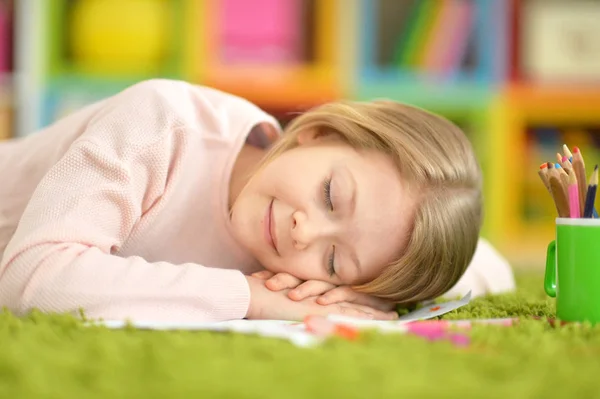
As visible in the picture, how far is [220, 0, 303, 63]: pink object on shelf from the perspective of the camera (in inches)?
99.0

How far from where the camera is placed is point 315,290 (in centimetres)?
98

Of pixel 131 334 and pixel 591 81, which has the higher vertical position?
pixel 591 81

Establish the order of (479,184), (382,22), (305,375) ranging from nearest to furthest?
1. (305,375)
2. (479,184)
3. (382,22)

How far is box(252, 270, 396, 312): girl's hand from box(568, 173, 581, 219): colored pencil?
299 mm

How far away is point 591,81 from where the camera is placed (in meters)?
2.71

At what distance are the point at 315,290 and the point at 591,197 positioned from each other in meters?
0.36

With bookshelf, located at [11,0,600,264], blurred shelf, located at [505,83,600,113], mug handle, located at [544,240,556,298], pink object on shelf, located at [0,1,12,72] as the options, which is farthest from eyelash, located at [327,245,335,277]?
blurred shelf, located at [505,83,600,113]

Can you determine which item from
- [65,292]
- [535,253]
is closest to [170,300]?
[65,292]

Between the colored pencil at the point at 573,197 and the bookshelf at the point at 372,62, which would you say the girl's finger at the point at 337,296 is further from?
the bookshelf at the point at 372,62

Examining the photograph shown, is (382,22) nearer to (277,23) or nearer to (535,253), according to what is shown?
(277,23)

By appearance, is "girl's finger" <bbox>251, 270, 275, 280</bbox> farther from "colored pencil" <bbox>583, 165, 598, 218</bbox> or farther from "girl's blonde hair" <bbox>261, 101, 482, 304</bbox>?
"colored pencil" <bbox>583, 165, 598, 218</bbox>

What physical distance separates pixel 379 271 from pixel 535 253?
175 centimetres

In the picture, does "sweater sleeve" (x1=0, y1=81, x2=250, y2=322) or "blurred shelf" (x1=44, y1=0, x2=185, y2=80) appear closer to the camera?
"sweater sleeve" (x1=0, y1=81, x2=250, y2=322)

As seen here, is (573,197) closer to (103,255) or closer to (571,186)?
(571,186)
